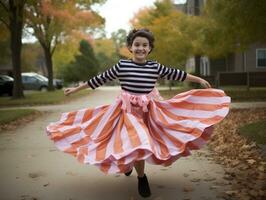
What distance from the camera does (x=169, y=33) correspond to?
31.9m

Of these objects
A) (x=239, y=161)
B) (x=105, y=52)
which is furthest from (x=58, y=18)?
(x=105, y=52)

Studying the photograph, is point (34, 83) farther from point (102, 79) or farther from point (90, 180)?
point (102, 79)

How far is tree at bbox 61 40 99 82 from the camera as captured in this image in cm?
7244

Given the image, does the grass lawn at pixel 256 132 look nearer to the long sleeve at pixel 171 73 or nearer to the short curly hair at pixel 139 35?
the long sleeve at pixel 171 73

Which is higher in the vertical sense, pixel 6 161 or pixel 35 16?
pixel 35 16

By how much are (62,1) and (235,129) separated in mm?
22524

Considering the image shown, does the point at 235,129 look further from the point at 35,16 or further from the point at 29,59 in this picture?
the point at 29,59

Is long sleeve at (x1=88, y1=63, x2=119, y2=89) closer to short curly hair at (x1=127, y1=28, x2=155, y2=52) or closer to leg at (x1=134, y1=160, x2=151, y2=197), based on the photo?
short curly hair at (x1=127, y1=28, x2=155, y2=52)

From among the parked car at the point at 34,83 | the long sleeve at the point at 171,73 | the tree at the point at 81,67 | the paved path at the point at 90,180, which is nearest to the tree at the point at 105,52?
Result: the tree at the point at 81,67

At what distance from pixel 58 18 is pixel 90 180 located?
30.5m

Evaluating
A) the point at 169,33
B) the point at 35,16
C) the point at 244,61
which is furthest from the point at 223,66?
the point at 35,16

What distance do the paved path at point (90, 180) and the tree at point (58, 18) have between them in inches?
974

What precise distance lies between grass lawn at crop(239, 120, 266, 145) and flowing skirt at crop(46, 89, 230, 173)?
8.92ft

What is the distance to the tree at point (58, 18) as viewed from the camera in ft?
109
